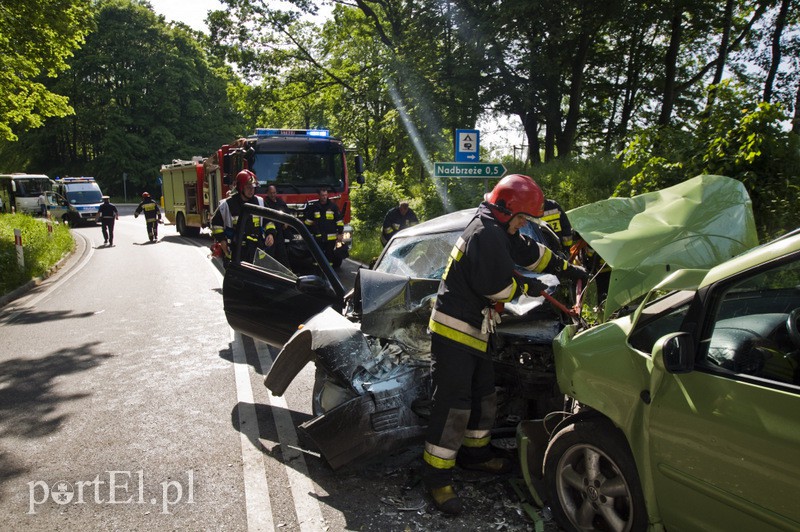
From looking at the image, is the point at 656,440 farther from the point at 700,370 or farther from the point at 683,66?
the point at 683,66

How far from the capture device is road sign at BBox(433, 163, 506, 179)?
9.58 metres

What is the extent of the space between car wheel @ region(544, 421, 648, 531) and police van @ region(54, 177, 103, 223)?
31179 mm

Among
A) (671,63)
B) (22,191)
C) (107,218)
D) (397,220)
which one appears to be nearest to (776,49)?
(671,63)

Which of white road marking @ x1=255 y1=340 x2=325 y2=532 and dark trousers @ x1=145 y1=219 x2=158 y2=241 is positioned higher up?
dark trousers @ x1=145 y1=219 x2=158 y2=241

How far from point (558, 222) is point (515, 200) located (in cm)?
351

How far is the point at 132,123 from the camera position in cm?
4722

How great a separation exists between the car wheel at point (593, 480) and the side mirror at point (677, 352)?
594 mm

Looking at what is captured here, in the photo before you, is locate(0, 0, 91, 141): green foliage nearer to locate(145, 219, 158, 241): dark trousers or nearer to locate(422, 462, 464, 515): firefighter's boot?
locate(145, 219, 158, 241): dark trousers

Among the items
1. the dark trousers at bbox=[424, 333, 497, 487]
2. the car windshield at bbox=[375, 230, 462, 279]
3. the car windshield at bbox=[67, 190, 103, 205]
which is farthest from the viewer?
the car windshield at bbox=[67, 190, 103, 205]

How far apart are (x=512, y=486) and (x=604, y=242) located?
155 cm

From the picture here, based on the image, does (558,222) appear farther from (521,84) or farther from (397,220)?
(521,84)

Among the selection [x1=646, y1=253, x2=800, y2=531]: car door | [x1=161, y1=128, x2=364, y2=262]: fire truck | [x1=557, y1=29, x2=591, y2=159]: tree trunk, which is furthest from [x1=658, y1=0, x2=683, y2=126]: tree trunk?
[x1=646, y1=253, x2=800, y2=531]: car door

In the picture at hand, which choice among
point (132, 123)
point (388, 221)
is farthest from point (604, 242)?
point (132, 123)

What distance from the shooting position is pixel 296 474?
12.0ft
